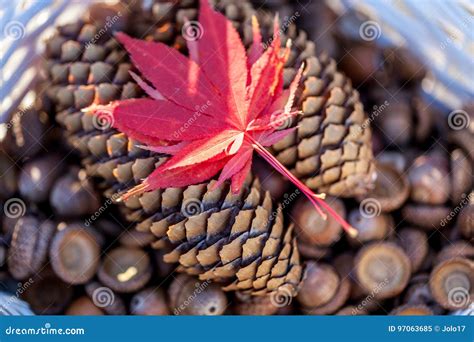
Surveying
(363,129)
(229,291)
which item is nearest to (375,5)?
(363,129)

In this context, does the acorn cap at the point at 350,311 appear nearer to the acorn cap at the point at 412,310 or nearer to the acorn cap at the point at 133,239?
the acorn cap at the point at 412,310

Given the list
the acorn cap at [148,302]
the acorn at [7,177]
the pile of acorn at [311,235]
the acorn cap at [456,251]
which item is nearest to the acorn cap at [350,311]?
the pile of acorn at [311,235]

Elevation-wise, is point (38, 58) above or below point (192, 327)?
above

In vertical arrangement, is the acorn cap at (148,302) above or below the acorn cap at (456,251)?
below

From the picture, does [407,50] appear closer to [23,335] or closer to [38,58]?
[38,58]

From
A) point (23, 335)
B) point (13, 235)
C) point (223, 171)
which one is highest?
point (223, 171)

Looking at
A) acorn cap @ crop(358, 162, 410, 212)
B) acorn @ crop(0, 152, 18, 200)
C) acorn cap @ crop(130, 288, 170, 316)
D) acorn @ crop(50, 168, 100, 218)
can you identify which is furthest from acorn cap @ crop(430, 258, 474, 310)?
acorn @ crop(0, 152, 18, 200)
